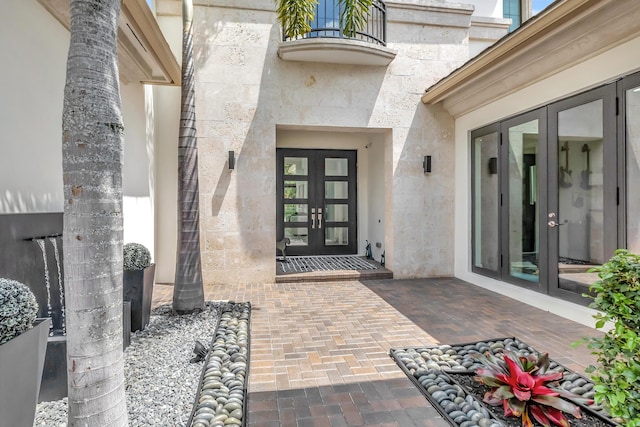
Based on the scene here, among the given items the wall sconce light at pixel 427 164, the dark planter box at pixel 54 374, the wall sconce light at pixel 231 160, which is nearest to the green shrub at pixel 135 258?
the dark planter box at pixel 54 374

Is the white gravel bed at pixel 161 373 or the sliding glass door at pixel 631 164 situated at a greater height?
the sliding glass door at pixel 631 164

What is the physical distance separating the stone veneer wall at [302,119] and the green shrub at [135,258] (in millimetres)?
2111

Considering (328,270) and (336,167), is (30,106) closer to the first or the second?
(328,270)

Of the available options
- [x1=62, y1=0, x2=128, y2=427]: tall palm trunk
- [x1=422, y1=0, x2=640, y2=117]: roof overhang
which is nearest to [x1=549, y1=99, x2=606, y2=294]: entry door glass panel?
[x1=422, y1=0, x2=640, y2=117]: roof overhang

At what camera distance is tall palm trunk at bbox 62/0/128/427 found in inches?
58.4

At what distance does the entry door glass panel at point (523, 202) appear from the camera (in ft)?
15.9

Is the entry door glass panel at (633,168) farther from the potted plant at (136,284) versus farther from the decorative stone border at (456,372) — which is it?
the potted plant at (136,284)

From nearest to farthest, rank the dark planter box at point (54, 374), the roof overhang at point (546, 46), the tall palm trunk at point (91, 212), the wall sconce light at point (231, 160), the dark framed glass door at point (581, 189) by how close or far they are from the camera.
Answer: the tall palm trunk at point (91, 212) < the dark planter box at point (54, 374) < the roof overhang at point (546, 46) < the dark framed glass door at point (581, 189) < the wall sconce light at point (231, 160)

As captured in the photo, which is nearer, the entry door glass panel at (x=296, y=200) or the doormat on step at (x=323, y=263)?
the doormat on step at (x=323, y=263)

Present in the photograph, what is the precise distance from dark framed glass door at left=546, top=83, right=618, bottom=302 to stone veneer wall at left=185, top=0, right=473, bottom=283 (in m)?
2.26

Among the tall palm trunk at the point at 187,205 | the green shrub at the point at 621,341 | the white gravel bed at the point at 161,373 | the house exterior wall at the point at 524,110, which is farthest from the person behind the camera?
the tall palm trunk at the point at 187,205

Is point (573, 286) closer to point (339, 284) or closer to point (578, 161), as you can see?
point (578, 161)

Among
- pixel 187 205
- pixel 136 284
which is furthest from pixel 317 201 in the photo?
pixel 136 284

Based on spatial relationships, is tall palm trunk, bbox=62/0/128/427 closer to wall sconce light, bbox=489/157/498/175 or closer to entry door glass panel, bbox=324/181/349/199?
wall sconce light, bbox=489/157/498/175
